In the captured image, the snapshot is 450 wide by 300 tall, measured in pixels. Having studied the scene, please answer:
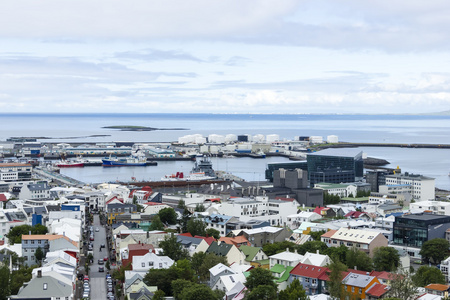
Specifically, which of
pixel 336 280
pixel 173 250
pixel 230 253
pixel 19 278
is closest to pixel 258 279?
pixel 336 280

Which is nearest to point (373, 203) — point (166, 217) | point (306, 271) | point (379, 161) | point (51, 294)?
point (166, 217)

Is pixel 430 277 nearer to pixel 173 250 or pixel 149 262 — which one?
pixel 173 250

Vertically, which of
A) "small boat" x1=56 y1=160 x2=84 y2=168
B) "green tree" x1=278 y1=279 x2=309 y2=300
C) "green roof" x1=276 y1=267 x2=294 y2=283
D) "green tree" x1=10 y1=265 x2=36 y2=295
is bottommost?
"small boat" x1=56 y1=160 x2=84 y2=168

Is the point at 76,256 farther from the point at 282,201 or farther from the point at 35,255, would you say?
the point at 282,201

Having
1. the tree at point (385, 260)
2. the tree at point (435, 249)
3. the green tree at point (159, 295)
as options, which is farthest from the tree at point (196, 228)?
the green tree at point (159, 295)

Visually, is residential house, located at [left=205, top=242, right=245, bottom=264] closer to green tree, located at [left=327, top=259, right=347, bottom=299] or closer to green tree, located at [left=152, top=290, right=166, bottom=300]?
green tree, located at [left=327, top=259, right=347, bottom=299]

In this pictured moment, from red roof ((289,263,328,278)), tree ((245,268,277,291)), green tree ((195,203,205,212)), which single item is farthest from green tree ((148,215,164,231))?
tree ((245,268,277,291))

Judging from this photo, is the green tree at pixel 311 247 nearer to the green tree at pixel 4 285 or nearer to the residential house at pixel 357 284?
the residential house at pixel 357 284
